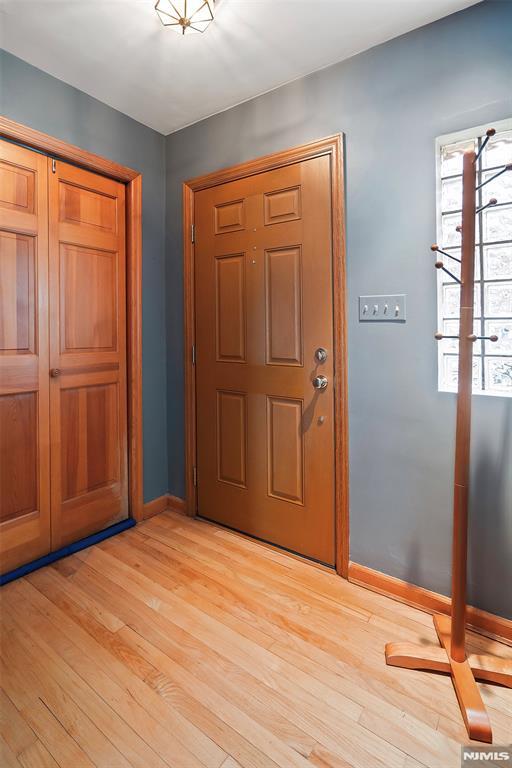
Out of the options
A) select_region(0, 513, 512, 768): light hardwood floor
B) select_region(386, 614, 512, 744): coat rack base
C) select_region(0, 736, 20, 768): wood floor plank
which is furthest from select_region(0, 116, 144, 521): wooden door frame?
select_region(386, 614, 512, 744): coat rack base

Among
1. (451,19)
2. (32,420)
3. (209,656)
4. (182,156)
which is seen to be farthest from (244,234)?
(209,656)

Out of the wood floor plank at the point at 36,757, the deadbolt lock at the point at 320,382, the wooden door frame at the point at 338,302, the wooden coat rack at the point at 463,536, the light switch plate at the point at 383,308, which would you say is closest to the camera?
the wood floor plank at the point at 36,757

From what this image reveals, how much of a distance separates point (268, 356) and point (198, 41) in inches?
57.2

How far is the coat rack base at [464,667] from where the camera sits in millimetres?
1183

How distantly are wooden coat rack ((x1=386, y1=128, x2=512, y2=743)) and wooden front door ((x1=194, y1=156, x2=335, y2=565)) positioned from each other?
2.03 feet

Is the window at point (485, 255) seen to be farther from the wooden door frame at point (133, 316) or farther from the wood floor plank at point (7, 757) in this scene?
the wood floor plank at point (7, 757)

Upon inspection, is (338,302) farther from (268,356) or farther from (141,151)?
(141,151)

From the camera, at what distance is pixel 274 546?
218cm

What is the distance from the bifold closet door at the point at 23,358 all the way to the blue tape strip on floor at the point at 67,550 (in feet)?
0.12

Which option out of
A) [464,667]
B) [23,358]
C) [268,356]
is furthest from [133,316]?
[464,667]

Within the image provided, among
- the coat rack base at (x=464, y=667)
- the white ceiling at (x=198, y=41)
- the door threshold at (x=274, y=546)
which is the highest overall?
the white ceiling at (x=198, y=41)

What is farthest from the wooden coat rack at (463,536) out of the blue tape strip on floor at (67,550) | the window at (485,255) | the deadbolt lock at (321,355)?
the blue tape strip on floor at (67,550)

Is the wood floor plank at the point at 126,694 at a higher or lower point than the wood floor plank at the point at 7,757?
higher

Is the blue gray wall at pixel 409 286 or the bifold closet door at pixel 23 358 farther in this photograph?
the bifold closet door at pixel 23 358
